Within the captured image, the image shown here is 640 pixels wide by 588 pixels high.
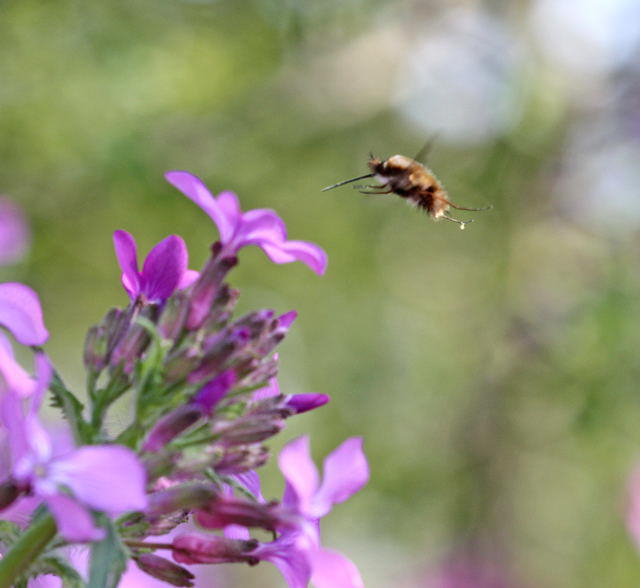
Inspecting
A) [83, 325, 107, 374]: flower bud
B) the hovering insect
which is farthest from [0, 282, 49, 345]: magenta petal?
the hovering insect

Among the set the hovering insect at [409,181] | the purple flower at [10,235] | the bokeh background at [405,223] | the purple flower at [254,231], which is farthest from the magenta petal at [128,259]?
the bokeh background at [405,223]

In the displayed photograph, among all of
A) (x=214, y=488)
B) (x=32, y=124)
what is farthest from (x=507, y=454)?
(x=214, y=488)

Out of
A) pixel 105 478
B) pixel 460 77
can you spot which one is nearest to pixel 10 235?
pixel 105 478

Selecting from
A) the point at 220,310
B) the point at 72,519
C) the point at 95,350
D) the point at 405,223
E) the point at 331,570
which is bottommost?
the point at 72,519

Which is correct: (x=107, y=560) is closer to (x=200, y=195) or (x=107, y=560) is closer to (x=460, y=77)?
(x=200, y=195)

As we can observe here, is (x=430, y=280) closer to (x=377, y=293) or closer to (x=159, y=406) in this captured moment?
(x=377, y=293)

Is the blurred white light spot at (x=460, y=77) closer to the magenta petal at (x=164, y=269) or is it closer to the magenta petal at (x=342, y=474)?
the magenta petal at (x=164, y=269)
